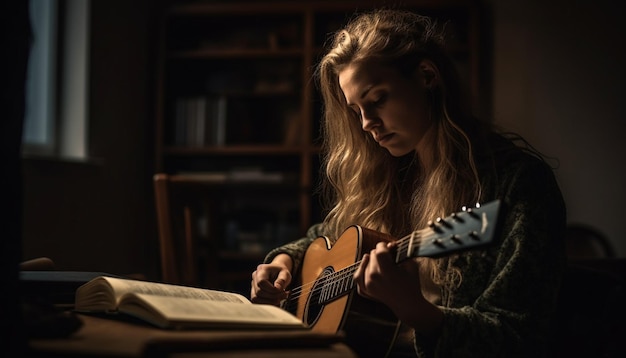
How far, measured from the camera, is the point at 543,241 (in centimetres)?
105

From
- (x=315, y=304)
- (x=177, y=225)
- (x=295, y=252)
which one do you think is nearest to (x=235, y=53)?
(x=177, y=225)

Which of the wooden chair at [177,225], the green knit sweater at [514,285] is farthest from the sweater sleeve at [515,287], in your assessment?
the wooden chair at [177,225]

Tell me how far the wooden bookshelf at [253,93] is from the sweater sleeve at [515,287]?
2.50m

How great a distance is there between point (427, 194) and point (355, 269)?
246mm

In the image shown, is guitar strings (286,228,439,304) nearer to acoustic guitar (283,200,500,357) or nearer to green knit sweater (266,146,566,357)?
acoustic guitar (283,200,500,357)

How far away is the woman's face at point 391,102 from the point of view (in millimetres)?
1285

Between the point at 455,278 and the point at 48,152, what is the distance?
7.79 ft

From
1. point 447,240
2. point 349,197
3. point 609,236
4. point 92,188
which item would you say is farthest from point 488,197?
point 609,236

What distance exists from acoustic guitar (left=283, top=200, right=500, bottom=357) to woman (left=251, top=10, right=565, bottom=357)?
0.04 metres

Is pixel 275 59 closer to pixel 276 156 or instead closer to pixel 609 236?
pixel 276 156

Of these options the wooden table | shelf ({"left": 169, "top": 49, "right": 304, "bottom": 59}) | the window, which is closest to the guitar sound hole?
the wooden table

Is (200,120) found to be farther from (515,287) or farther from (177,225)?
(515,287)

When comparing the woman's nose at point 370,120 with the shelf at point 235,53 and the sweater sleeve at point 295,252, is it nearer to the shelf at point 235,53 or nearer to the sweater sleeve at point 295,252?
the sweater sleeve at point 295,252

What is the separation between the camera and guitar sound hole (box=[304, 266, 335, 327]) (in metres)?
1.26
